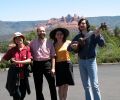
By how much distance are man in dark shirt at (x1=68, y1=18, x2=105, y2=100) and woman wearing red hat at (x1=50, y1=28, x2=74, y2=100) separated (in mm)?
356

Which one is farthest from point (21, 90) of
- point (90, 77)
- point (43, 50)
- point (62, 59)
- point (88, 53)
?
point (88, 53)

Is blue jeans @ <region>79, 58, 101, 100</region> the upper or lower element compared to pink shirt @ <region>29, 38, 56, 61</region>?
lower

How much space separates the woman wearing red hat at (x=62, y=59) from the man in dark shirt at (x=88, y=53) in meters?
0.36

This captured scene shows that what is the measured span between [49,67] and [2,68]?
517 inches

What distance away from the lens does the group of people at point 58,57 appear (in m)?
9.09

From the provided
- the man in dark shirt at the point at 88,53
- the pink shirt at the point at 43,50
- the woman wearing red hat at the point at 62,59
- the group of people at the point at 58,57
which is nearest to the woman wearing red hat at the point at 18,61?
the group of people at the point at 58,57

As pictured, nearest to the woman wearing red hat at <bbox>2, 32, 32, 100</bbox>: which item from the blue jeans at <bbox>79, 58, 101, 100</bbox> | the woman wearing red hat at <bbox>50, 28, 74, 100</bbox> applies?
the woman wearing red hat at <bbox>50, 28, 74, 100</bbox>

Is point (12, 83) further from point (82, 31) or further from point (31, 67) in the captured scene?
point (82, 31)

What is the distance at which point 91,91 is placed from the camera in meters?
9.23

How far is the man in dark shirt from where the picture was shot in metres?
9.04

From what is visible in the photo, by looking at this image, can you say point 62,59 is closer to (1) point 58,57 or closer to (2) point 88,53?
(1) point 58,57

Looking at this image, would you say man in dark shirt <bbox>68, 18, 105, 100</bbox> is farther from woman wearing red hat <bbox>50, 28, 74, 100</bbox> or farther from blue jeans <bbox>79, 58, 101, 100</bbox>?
woman wearing red hat <bbox>50, 28, 74, 100</bbox>

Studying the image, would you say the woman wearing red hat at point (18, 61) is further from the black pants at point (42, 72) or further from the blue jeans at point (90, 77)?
the blue jeans at point (90, 77)

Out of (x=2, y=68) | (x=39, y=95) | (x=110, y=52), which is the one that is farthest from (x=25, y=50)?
(x=110, y=52)
